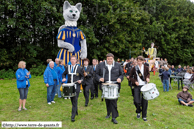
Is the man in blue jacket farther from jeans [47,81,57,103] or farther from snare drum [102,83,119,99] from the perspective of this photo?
snare drum [102,83,119,99]

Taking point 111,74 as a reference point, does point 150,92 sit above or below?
below

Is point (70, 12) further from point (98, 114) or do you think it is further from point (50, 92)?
point (98, 114)

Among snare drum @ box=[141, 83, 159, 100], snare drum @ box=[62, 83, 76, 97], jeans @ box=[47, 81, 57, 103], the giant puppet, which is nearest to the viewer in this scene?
snare drum @ box=[141, 83, 159, 100]

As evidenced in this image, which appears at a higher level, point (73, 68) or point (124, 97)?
point (73, 68)

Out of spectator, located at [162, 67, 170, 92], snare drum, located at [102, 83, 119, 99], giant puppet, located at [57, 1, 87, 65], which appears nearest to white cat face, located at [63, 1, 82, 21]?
giant puppet, located at [57, 1, 87, 65]

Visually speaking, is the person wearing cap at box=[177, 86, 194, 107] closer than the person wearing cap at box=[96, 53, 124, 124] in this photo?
No

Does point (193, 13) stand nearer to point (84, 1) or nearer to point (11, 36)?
point (84, 1)

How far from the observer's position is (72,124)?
5074 mm

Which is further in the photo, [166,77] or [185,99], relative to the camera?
[166,77]

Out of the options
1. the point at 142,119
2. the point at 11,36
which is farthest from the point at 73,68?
the point at 11,36

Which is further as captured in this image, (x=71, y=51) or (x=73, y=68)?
(x=71, y=51)

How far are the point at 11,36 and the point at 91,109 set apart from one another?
1302 centimetres

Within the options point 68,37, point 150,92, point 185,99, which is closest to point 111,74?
point 150,92

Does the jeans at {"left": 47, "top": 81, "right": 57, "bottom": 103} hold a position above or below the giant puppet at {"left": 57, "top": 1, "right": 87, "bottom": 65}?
below
